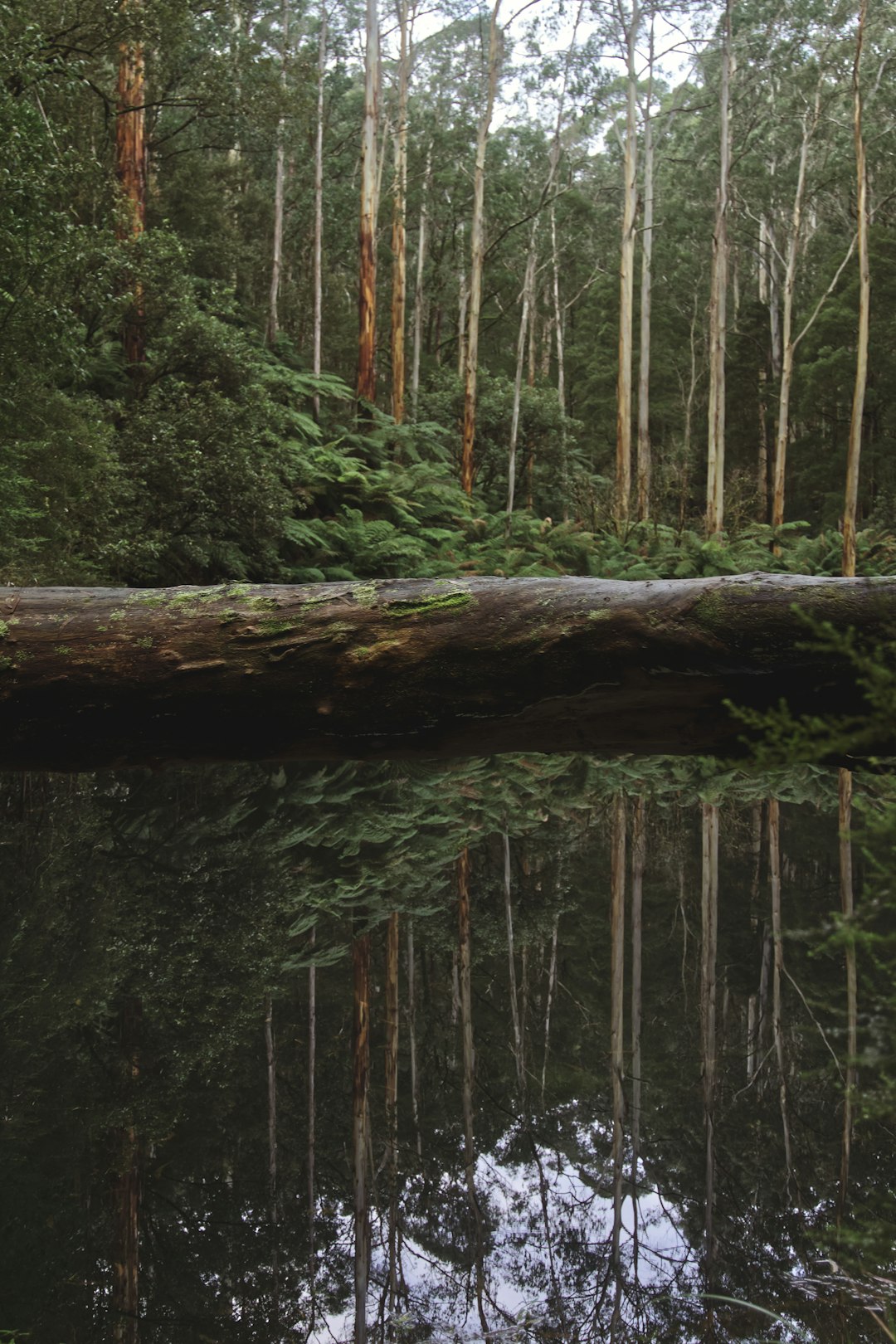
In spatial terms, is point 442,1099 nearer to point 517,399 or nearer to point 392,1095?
point 392,1095

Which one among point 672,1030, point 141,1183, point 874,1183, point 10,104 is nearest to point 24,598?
point 141,1183

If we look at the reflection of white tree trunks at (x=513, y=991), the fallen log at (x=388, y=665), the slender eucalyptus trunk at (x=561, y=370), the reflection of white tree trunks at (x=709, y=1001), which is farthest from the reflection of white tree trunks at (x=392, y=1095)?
the slender eucalyptus trunk at (x=561, y=370)

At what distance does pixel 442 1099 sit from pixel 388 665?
171 centimetres

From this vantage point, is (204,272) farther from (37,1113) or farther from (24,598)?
(37,1113)

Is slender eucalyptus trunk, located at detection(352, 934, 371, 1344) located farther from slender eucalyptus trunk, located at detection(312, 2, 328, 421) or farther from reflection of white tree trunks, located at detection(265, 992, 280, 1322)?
slender eucalyptus trunk, located at detection(312, 2, 328, 421)

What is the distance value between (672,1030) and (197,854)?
2.67 meters

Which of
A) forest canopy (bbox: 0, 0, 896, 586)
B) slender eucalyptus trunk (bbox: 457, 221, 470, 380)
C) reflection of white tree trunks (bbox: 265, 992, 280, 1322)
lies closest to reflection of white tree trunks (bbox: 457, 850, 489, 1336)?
reflection of white tree trunks (bbox: 265, 992, 280, 1322)

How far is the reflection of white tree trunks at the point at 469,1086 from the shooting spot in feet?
6.99

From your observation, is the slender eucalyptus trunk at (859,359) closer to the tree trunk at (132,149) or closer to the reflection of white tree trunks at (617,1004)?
the tree trunk at (132,149)

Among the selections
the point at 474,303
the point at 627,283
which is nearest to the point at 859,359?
the point at 627,283

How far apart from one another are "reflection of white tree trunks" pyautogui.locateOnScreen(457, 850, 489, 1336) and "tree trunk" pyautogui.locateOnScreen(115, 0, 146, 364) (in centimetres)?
1020

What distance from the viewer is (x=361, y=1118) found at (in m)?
2.62

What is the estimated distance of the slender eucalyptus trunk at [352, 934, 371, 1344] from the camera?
208cm

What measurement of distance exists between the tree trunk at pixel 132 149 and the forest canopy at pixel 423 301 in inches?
2.0
